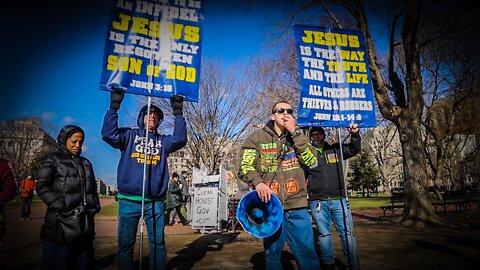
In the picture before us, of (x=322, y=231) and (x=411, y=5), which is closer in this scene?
(x=322, y=231)

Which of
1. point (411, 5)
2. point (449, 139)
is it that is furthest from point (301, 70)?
point (449, 139)

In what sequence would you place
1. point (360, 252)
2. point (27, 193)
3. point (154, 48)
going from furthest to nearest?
point (27, 193), point (360, 252), point (154, 48)

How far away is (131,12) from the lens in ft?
13.4

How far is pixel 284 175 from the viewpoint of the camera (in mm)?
3250

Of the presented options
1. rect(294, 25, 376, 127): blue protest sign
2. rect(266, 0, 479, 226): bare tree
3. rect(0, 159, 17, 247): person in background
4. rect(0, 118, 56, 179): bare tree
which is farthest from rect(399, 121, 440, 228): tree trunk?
rect(0, 118, 56, 179): bare tree

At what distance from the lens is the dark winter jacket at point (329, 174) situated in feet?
14.8

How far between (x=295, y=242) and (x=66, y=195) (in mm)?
2543

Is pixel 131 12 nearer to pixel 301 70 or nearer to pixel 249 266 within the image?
pixel 301 70

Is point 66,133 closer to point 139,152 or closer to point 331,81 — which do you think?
point 139,152

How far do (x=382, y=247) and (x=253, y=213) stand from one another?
14.5 ft

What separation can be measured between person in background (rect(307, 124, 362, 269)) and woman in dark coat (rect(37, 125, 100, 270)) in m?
3.04

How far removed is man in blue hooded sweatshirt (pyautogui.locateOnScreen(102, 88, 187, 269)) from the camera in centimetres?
338

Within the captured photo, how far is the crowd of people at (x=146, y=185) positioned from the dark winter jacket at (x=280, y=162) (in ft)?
0.03

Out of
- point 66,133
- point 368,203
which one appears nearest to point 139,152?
point 66,133
